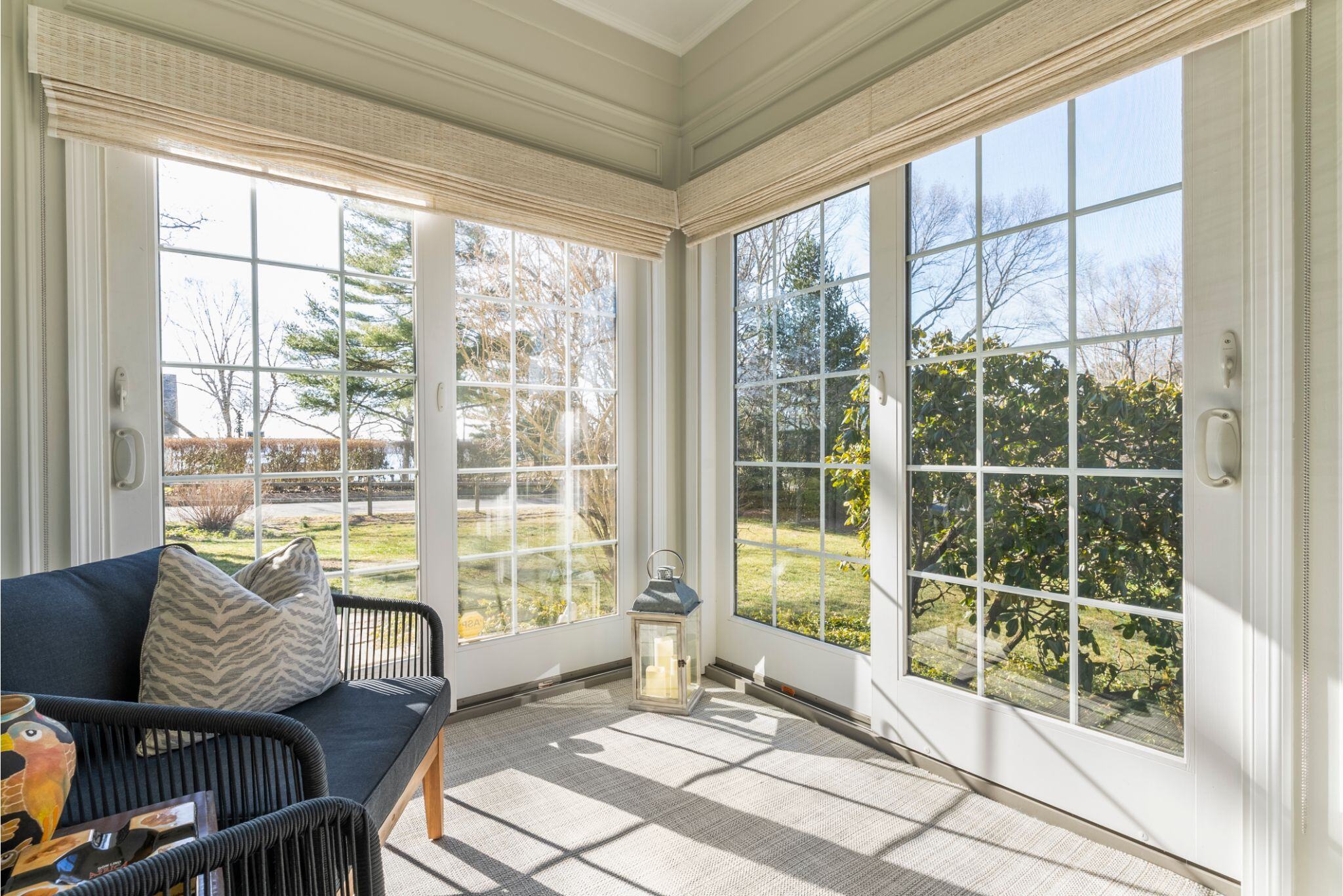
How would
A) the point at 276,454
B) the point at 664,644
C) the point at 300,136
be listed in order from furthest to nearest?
the point at 664,644 → the point at 276,454 → the point at 300,136

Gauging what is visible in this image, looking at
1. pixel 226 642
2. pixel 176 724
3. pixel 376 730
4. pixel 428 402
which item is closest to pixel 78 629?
pixel 226 642

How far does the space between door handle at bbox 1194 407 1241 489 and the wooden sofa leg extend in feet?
6.33

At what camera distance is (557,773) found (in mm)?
2186

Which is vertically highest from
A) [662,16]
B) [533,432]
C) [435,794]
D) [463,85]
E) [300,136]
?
[662,16]

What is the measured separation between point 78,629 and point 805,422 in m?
2.15

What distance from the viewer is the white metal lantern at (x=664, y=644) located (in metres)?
2.59

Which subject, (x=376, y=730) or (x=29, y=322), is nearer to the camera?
(x=376, y=730)

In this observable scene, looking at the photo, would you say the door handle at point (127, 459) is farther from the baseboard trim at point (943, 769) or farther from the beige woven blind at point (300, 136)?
the baseboard trim at point (943, 769)

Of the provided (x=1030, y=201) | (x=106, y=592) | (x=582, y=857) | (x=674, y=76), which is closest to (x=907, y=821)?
(x=582, y=857)

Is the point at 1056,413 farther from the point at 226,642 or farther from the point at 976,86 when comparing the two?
the point at 226,642

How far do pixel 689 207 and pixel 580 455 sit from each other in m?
1.13

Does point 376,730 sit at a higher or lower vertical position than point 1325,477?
lower

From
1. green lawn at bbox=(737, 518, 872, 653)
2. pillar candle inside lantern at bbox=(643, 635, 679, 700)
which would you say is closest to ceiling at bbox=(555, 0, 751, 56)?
green lawn at bbox=(737, 518, 872, 653)

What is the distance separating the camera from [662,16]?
9.36 feet
